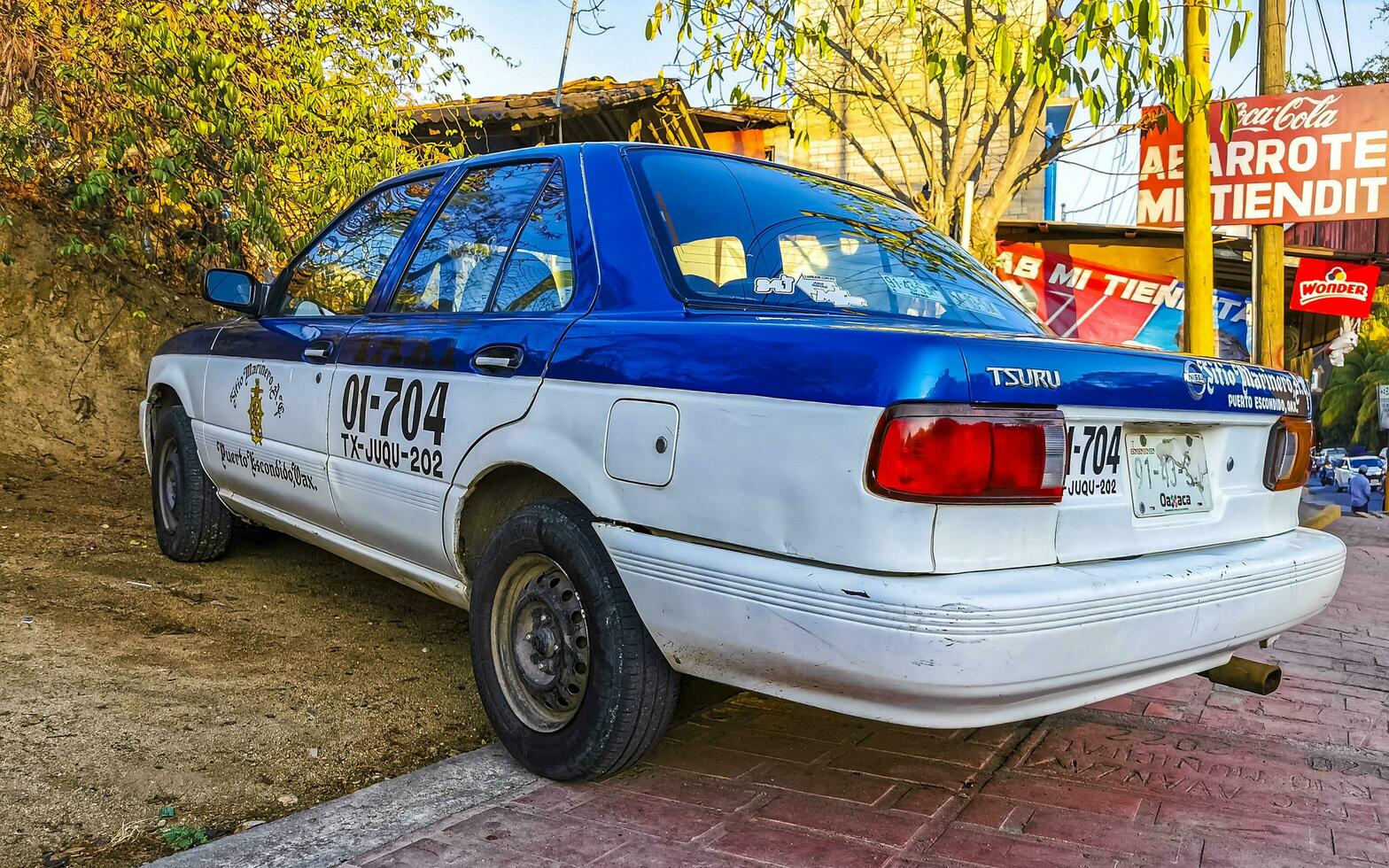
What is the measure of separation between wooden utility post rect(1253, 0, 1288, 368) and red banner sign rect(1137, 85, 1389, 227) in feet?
0.68

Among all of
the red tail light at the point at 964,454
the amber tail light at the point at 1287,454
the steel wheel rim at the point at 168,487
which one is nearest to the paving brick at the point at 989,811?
the red tail light at the point at 964,454

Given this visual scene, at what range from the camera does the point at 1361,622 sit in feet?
17.8

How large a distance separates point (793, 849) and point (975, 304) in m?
1.60

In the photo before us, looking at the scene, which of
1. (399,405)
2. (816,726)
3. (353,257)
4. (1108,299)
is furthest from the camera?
(1108,299)

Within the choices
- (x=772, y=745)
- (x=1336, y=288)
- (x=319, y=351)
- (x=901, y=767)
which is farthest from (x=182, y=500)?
(x=1336, y=288)

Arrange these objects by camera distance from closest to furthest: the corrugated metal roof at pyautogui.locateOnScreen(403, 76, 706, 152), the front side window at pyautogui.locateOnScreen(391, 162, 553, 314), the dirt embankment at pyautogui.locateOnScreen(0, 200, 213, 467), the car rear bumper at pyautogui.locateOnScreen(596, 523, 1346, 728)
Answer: the car rear bumper at pyautogui.locateOnScreen(596, 523, 1346, 728) → the front side window at pyautogui.locateOnScreen(391, 162, 553, 314) → the dirt embankment at pyautogui.locateOnScreen(0, 200, 213, 467) → the corrugated metal roof at pyautogui.locateOnScreen(403, 76, 706, 152)

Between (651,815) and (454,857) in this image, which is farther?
(651,815)

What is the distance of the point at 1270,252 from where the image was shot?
32.1 ft

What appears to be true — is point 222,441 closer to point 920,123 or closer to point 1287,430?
point 1287,430

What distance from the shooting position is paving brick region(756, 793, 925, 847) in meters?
2.50

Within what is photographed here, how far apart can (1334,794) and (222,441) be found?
13.2ft

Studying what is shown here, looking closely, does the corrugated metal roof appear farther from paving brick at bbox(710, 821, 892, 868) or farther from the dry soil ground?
paving brick at bbox(710, 821, 892, 868)

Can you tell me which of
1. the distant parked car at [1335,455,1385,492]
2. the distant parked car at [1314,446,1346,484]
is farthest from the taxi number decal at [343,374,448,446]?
the distant parked car at [1314,446,1346,484]

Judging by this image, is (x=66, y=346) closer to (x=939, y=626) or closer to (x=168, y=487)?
(x=168, y=487)
